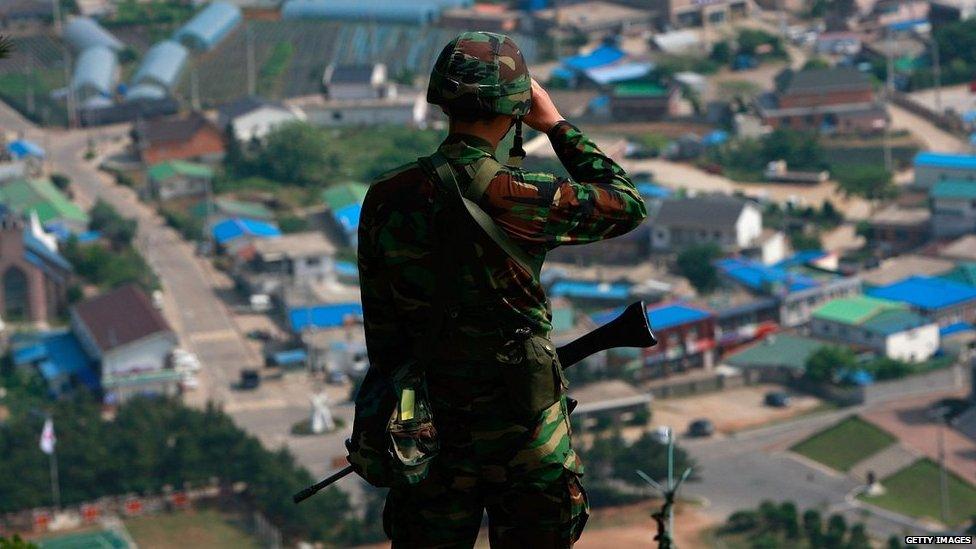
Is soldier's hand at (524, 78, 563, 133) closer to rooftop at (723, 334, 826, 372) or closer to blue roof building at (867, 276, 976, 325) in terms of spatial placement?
rooftop at (723, 334, 826, 372)

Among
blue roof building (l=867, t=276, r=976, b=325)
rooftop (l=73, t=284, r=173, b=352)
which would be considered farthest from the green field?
blue roof building (l=867, t=276, r=976, b=325)

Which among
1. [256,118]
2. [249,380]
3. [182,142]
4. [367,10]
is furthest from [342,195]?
[367,10]

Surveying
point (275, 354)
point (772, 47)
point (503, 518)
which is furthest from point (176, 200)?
point (503, 518)

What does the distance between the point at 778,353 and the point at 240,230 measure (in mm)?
11705

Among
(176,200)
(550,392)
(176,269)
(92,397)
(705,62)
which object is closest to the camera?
(550,392)

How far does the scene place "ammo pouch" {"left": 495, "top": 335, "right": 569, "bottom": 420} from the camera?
14.9 feet

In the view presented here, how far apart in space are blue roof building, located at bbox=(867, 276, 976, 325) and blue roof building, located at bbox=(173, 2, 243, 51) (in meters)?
25.8

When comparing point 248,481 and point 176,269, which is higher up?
point 248,481

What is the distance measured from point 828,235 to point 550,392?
35474mm

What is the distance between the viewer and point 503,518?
15.5ft

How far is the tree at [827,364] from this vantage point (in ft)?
101

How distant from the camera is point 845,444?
91.6ft

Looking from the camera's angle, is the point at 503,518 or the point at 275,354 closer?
the point at 503,518

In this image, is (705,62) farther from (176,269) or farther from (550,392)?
(550,392)
